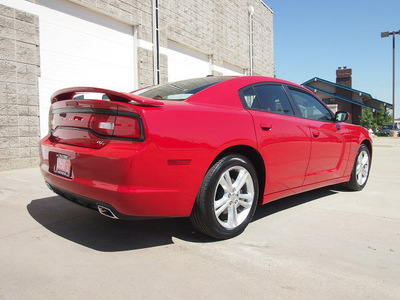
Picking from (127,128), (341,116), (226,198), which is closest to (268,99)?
(226,198)

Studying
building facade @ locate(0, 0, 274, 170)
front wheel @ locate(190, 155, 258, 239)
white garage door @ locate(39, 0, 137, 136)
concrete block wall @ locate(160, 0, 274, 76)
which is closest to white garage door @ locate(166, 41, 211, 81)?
building facade @ locate(0, 0, 274, 170)

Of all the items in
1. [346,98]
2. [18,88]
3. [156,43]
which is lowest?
[18,88]

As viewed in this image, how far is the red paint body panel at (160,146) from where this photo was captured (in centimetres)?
211

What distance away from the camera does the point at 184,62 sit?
10.9m

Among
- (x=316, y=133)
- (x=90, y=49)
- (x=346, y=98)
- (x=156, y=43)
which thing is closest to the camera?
(x=316, y=133)

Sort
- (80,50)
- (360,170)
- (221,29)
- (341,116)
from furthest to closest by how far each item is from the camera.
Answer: (221,29) < (80,50) < (360,170) < (341,116)

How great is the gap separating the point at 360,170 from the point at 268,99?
2.37 meters

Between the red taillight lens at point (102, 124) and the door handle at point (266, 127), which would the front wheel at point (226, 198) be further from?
the red taillight lens at point (102, 124)

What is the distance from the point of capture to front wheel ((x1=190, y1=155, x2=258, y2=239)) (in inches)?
96.6

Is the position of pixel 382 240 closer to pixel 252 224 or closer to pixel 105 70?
pixel 252 224

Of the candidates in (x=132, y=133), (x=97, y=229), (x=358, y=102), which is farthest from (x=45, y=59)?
(x=358, y=102)

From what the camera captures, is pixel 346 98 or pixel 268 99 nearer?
pixel 268 99

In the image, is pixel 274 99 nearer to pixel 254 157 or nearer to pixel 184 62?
pixel 254 157

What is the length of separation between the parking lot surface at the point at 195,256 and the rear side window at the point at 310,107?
111 centimetres
